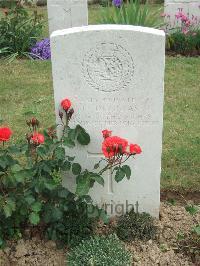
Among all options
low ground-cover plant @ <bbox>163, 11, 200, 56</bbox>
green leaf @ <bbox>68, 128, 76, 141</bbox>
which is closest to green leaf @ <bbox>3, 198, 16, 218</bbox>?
green leaf @ <bbox>68, 128, 76, 141</bbox>

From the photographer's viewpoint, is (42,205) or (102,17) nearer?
(42,205)

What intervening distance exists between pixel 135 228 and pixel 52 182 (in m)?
0.71

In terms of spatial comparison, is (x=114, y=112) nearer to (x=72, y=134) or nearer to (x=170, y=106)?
(x=72, y=134)

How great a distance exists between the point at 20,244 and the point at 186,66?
436 centimetres

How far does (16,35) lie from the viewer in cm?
738

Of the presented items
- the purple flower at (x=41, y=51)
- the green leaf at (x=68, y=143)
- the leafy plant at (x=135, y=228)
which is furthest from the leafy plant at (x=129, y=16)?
the green leaf at (x=68, y=143)

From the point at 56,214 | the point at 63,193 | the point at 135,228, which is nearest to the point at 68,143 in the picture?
the point at 63,193

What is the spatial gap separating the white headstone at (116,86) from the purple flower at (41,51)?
4.37m

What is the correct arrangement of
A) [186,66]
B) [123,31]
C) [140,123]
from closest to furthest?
1. [123,31]
2. [140,123]
3. [186,66]

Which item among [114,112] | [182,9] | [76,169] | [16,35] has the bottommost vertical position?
[76,169]

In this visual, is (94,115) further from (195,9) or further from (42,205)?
(195,9)

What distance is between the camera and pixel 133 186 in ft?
10.9

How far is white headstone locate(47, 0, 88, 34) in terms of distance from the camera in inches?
302

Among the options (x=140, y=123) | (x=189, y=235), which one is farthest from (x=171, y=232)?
(x=140, y=123)
